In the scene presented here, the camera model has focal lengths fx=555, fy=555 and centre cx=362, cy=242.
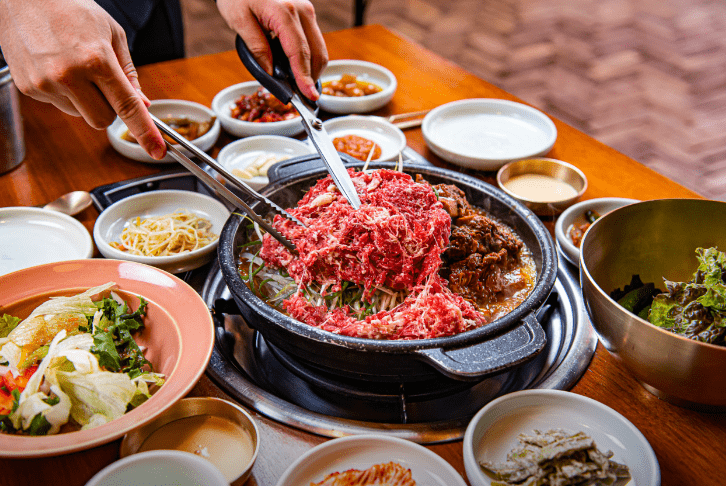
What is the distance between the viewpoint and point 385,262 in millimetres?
1522

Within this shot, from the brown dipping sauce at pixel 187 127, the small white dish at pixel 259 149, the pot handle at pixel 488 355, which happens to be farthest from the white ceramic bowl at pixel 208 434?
the brown dipping sauce at pixel 187 127

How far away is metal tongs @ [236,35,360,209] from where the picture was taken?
172 centimetres

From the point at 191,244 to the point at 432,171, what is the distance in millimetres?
906

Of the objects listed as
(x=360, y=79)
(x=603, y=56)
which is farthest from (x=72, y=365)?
(x=603, y=56)

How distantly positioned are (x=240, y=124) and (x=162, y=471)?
72.6 inches

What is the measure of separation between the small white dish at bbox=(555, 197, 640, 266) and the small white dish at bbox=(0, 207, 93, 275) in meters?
1.63

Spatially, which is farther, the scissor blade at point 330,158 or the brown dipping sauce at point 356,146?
the brown dipping sauce at point 356,146

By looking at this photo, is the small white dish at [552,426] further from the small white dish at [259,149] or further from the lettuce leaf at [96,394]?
the small white dish at [259,149]

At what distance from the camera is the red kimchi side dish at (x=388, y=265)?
147cm

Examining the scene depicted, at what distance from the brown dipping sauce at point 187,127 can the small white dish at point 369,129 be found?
1.86ft

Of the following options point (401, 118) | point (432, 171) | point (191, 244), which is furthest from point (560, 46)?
point (191, 244)

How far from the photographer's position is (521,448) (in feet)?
4.14

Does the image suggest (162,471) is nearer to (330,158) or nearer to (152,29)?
(330,158)

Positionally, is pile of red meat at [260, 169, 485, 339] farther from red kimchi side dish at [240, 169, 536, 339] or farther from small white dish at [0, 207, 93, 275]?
small white dish at [0, 207, 93, 275]
